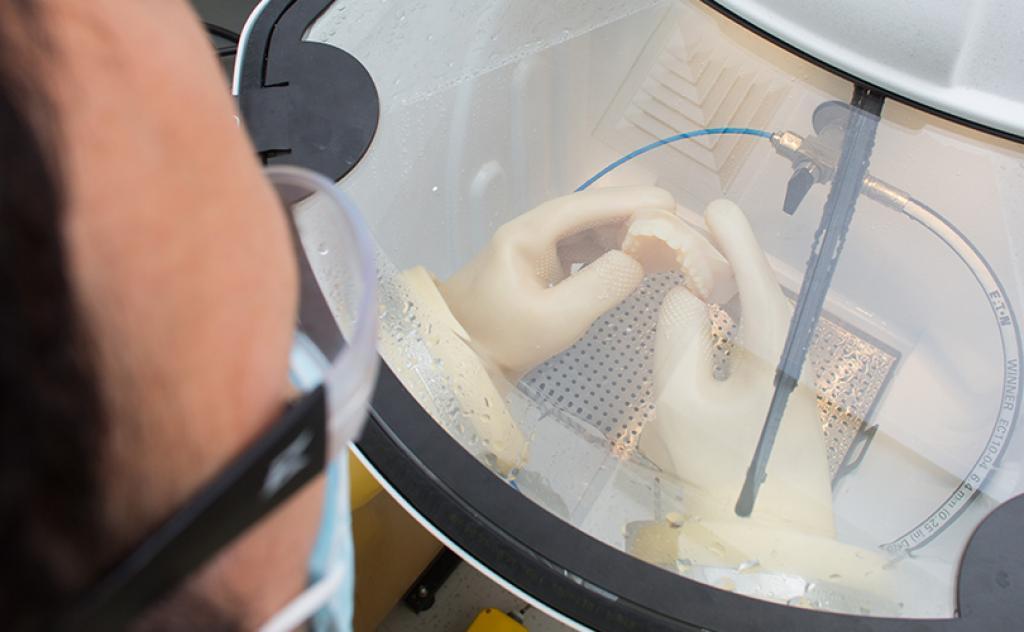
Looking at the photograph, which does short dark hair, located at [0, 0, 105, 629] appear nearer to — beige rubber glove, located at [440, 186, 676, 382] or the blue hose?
beige rubber glove, located at [440, 186, 676, 382]

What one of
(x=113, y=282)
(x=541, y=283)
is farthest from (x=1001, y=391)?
(x=113, y=282)

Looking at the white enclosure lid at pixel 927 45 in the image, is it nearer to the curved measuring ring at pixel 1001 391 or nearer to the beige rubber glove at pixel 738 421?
the curved measuring ring at pixel 1001 391

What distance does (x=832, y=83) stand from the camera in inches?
33.1

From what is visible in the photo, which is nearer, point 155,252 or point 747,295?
point 155,252

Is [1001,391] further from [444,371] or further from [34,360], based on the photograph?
[34,360]

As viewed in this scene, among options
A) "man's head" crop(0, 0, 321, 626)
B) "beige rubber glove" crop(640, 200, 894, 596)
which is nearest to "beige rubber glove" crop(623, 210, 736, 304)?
"beige rubber glove" crop(640, 200, 894, 596)

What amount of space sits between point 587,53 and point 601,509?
52cm

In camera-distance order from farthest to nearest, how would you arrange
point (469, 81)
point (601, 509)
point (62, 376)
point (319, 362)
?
1. point (469, 81)
2. point (601, 509)
3. point (319, 362)
4. point (62, 376)

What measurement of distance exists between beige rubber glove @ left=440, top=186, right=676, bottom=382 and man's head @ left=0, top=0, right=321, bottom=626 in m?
0.58

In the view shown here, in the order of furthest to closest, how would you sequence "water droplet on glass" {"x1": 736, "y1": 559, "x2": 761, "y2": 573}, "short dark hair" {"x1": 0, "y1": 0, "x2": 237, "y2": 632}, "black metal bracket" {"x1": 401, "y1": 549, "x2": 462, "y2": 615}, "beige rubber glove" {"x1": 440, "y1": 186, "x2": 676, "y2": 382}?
"black metal bracket" {"x1": 401, "y1": 549, "x2": 462, "y2": 615}, "beige rubber glove" {"x1": 440, "y1": 186, "x2": 676, "y2": 382}, "water droplet on glass" {"x1": 736, "y1": 559, "x2": 761, "y2": 573}, "short dark hair" {"x1": 0, "y1": 0, "x2": 237, "y2": 632}

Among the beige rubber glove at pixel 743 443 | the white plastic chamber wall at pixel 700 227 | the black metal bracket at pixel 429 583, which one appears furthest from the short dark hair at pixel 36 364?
the black metal bracket at pixel 429 583

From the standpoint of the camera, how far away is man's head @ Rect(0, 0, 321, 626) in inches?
7.5

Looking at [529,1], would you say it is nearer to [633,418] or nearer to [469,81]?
[469,81]

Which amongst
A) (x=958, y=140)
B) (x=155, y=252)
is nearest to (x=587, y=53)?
(x=958, y=140)
